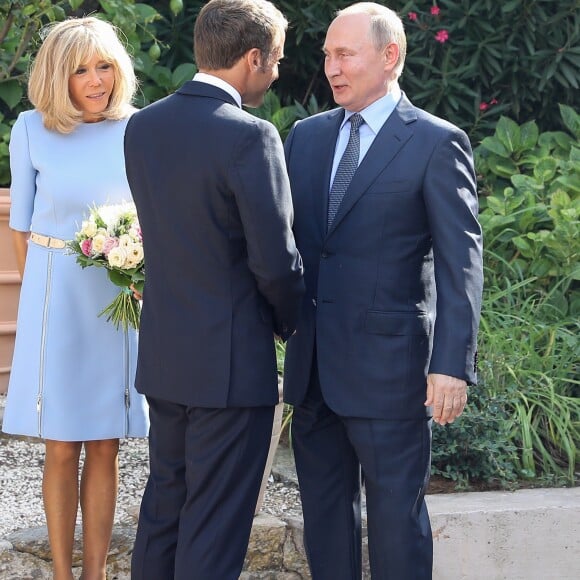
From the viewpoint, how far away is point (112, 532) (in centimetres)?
405

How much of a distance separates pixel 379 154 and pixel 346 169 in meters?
0.14

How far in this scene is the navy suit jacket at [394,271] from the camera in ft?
10.4

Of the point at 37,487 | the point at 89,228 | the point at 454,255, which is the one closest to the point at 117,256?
the point at 89,228

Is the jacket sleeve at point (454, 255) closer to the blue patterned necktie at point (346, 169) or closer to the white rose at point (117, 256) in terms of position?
the blue patterned necktie at point (346, 169)

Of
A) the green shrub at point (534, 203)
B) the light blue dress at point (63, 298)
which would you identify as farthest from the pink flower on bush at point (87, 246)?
the green shrub at point (534, 203)

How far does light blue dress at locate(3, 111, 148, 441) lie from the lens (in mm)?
3635

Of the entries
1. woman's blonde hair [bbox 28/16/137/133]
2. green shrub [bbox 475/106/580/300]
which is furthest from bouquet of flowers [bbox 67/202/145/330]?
green shrub [bbox 475/106/580/300]

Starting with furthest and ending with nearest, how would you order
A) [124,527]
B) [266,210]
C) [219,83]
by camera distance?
[124,527] < [219,83] < [266,210]

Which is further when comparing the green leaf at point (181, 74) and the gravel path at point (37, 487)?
the green leaf at point (181, 74)

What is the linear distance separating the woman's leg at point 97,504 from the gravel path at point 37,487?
456 mm

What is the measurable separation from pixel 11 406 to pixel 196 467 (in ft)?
2.96

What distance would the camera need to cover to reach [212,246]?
9.86ft

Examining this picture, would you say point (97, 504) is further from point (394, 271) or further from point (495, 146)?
point (495, 146)

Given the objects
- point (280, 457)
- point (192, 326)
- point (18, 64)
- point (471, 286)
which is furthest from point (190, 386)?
point (18, 64)
